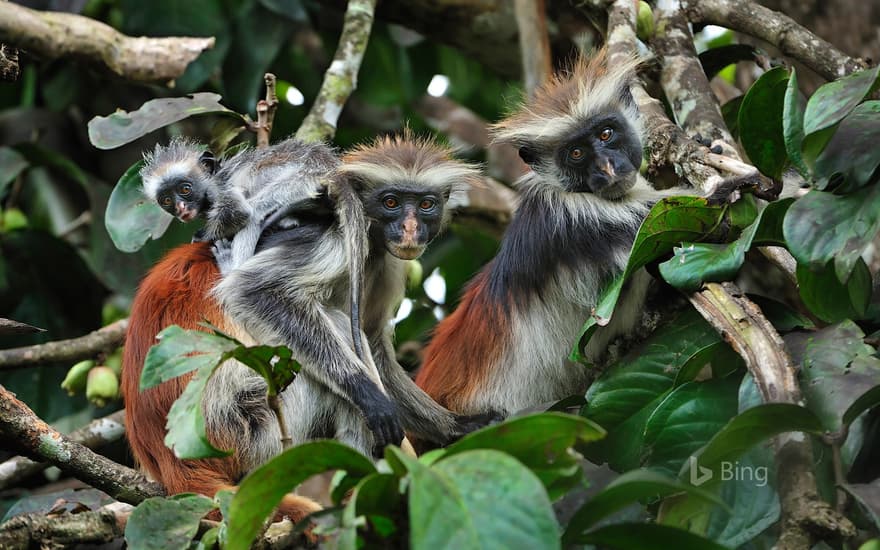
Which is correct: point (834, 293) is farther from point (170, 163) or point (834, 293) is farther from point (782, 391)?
point (170, 163)

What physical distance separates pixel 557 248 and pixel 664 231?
962 millimetres

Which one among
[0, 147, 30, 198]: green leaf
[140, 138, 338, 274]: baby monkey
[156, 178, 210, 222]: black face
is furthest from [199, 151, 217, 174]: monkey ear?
[0, 147, 30, 198]: green leaf

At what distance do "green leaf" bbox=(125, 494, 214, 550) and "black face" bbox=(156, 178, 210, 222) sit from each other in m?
1.87

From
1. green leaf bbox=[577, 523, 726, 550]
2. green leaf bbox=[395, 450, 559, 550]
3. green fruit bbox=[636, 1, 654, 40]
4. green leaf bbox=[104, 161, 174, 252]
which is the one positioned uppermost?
green fruit bbox=[636, 1, 654, 40]

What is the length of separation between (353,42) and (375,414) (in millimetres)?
2844

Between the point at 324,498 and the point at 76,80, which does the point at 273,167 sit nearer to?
the point at 324,498

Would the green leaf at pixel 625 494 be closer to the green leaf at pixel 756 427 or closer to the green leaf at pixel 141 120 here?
the green leaf at pixel 756 427

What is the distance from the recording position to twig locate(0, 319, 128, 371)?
17.4 ft

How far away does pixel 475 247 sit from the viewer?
804 centimetres

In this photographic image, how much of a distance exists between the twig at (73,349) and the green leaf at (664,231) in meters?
2.83

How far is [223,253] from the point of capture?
15.0 feet

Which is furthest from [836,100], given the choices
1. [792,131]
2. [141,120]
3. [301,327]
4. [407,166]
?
[141,120]

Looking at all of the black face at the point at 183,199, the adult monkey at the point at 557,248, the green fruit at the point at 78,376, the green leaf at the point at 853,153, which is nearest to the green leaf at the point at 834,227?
the green leaf at the point at 853,153

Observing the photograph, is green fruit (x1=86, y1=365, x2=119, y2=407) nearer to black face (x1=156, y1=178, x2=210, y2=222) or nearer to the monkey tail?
black face (x1=156, y1=178, x2=210, y2=222)
